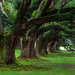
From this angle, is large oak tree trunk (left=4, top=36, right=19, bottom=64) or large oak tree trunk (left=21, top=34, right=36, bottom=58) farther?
large oak tree trunk (left=21, top=34, right=36, bottom=58)

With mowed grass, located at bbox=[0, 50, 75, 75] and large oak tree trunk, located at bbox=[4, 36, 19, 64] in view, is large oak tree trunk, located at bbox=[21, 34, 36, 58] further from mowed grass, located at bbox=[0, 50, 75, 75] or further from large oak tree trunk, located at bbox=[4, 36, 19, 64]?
large oak tree trunk, located at bbox=[4, 36, 19, 64]

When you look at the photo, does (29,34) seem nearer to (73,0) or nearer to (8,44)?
(8,44)

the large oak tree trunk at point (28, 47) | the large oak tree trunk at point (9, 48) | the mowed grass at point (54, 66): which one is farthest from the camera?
the large oak tree trunk at point (28, 47)

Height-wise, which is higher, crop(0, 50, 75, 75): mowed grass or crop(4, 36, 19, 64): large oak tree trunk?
crop(4, 36, 19, 64): large oak tree trunk

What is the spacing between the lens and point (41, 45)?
3030cm

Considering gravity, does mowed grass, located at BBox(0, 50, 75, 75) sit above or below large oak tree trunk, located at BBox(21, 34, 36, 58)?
below

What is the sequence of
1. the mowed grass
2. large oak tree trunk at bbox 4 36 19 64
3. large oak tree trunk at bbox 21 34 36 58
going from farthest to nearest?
large oak tree trunk at bbox 21 34 36 58 → large oak tree trunk at bbox 4 36 19 64 → the mowed grass

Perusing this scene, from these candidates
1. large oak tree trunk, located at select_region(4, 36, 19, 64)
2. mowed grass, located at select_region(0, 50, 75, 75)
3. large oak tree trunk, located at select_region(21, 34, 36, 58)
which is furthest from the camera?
large oak tree trunk, located at select_region(21, 34, 36, 58)

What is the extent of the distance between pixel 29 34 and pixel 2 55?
7616 mm

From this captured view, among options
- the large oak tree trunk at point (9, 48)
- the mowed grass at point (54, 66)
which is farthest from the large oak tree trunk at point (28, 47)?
the large oak tree trunk at point (9, 48)

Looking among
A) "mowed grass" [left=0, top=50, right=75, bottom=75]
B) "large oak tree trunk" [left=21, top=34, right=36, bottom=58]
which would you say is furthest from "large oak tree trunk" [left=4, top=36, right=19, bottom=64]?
"large oak tree trunk" [left=21, top=34, right=36, bottom=58]

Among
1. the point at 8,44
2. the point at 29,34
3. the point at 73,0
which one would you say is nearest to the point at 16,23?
the point at 8,44

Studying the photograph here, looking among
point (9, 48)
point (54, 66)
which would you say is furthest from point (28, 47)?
point (9, 48)

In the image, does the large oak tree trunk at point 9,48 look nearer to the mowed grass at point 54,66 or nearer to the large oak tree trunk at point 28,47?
the mowed grass at point 54,66
